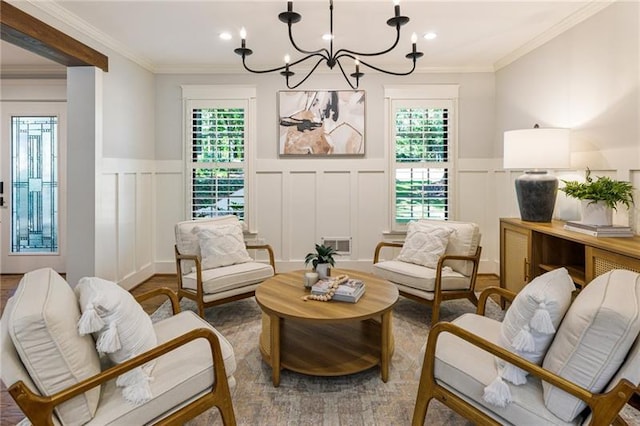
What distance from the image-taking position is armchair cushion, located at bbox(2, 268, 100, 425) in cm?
133

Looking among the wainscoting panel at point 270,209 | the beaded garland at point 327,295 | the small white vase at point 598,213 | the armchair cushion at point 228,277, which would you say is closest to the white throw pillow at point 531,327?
the beaded garland at point 327,295

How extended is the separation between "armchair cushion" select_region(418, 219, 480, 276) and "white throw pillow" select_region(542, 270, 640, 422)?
1.83 metres

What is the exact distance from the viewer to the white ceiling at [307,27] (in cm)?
302

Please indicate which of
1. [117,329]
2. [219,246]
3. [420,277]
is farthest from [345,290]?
[219,246]

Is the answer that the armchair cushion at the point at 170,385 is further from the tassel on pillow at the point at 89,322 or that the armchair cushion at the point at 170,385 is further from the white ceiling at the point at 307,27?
the white ceiling at the point at 307,27

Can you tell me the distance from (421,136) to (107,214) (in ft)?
12.5

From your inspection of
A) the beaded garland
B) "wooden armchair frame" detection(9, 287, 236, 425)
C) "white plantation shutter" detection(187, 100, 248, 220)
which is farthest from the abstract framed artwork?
"wooden armchair frame" detection(9, 287, 236, 425)

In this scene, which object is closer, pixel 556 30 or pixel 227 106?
pixel 556 30

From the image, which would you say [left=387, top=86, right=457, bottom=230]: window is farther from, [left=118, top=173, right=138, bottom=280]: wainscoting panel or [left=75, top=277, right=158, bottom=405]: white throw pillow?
[left=75, top=277, right=158, bottom=405]: white throw pillow

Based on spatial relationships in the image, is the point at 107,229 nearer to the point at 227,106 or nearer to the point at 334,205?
the point at 227,106

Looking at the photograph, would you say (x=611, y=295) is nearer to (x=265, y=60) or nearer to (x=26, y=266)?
(x=265, y=60)

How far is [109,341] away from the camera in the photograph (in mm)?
1503

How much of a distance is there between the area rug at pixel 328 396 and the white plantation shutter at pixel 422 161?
2134 mm

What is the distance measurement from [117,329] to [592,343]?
1912 mm
